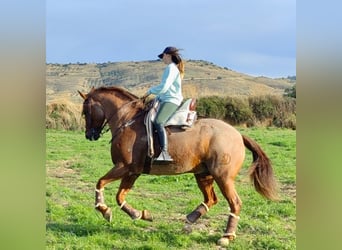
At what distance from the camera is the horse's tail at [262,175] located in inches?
180

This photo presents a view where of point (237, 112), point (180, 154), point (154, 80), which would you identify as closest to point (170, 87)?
point (180, 154)

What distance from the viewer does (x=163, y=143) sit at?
173 inches

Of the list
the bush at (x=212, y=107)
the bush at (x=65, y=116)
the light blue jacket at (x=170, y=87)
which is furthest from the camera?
the bush at (x=65, y=116)

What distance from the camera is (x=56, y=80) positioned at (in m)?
7.14

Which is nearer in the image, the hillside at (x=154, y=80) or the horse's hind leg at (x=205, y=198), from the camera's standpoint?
the horse's hind leg at (x=205, y=198)

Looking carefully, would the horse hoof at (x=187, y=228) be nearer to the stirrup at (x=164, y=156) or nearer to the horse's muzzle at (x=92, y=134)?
the stirrup at (x=164, y=156)

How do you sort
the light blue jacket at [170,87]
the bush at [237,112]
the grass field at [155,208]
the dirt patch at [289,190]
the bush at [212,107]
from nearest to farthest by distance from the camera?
the light blue jacket at [170,87], the grass field at [155,208], the dirt patch at [289,190], the bush at [212,107], the bush at [237,112]

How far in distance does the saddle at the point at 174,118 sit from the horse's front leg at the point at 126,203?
1.21 feet

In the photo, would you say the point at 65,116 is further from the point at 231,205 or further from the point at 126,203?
the point at 231,205

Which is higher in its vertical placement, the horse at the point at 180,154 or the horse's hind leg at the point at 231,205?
the horse at the point at 180,154

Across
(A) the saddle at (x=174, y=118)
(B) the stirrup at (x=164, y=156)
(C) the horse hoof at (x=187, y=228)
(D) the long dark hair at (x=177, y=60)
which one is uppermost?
(D) the long dark hair at (x=177, y=60)

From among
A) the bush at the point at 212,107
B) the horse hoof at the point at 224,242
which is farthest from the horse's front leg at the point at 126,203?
the bush at the point at 212,107
